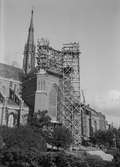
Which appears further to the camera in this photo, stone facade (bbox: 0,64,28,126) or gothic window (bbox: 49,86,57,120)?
gothic window (bbox: 49,86,57,120)

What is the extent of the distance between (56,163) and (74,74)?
41767mm

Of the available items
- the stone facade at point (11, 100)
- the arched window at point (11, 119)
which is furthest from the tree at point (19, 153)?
the arched window at point (11, 119)

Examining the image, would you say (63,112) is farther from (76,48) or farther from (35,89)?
(76,48)

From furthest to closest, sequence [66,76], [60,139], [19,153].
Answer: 1. [66,76]
2. [60,139]
3. [19,153]

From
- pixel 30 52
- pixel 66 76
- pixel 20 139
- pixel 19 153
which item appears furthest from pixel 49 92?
pixel 30 52

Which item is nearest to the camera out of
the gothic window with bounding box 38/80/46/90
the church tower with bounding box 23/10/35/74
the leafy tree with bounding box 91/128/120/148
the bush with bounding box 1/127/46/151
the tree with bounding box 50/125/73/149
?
the bush with bounding box 1/127/46/151

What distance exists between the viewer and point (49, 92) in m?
52.1

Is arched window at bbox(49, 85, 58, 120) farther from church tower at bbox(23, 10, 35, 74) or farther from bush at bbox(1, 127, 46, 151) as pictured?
church tower at bbox(23, 10, 35, 74)

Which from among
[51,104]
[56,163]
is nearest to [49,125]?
[51,104]

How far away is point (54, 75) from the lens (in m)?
54.7

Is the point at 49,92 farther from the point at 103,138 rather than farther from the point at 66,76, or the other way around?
the point at 103,138

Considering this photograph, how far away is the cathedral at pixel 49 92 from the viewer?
1859 inches

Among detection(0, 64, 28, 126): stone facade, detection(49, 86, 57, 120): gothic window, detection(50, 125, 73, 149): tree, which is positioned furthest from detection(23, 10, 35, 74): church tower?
detection(50, 125, 73, 149): tree

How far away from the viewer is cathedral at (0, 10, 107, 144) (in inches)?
1859
